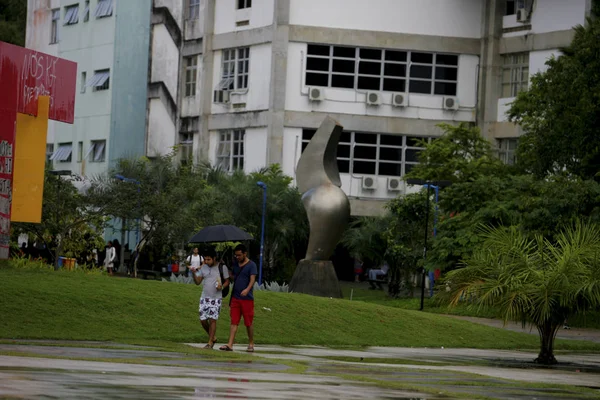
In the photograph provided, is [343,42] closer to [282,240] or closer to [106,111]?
[282,240]

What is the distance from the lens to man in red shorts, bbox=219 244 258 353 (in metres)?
22.0

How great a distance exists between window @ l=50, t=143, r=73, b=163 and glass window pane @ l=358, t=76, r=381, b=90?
21.0 m

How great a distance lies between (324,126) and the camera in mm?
40312

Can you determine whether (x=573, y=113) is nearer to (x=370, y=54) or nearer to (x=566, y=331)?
(x=566, y=331)

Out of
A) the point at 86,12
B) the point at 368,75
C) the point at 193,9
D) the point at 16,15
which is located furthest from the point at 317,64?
the point at 16,15

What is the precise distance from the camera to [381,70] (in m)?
60.6

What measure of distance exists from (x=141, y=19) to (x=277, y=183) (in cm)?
1909

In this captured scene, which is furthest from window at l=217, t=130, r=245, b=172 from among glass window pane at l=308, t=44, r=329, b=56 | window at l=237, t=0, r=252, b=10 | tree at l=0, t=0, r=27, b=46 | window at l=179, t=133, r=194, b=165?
tree at l=0, t=0, r=27, b=46

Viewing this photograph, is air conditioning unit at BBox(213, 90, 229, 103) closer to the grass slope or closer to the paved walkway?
the paved walkway

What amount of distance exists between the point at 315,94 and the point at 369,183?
176 inches

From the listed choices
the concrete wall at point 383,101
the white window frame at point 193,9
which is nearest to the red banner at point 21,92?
the concrete wall at point 383,101

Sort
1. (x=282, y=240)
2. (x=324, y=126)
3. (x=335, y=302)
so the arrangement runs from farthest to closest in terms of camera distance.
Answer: (x=282, y=240) → (x=324, y=126) → (x=335, y=302)

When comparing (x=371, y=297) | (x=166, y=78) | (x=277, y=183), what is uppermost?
(x=166, y=78)

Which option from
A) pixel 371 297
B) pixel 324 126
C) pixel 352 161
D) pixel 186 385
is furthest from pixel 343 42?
pixel 186 385
